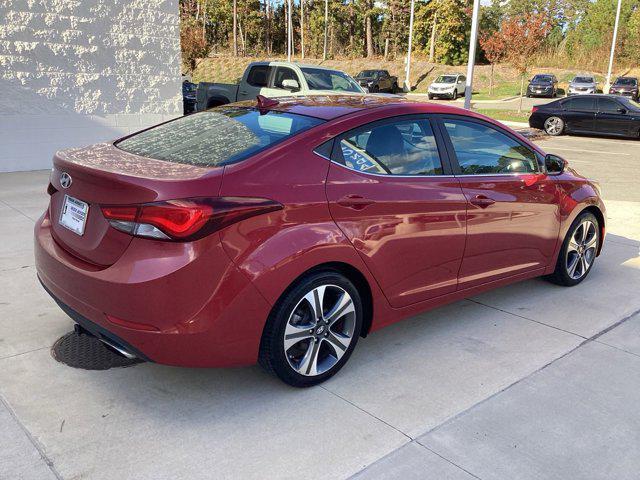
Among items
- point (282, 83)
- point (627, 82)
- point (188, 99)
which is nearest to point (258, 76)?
point (282, 83)

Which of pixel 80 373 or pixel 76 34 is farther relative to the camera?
pixel 76 34

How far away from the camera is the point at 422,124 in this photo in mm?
3838

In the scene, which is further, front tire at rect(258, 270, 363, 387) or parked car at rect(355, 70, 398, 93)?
parked car at rect(355, 70, 398, 93)

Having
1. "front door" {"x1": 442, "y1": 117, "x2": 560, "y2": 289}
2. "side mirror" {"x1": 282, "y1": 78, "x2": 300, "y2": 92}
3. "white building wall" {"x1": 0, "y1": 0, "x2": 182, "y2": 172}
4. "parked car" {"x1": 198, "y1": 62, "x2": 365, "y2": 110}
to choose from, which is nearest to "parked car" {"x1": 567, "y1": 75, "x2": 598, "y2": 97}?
"parked car" {"x1": 198, "y1": 62, "x2": 365, "y2": 110}

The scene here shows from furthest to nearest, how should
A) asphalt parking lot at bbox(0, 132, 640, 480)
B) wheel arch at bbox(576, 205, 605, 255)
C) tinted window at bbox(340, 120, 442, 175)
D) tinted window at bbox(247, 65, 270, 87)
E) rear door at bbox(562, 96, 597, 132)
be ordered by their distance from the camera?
rear door at bbox(562, 96, 597, 132), tinted window at bbox(247, 65, 270, 87), wheel arch at bbox(576, 205, 605, 255), tinted window at bbox(340, 120, 442, 175), asphalt parking lot at bbox(0, 132, 640, 480)

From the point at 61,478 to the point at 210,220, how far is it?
1.28 m

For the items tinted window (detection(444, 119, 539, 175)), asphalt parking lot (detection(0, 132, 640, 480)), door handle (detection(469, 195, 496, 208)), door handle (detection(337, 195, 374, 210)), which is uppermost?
tinted window (detection(444, 119, 539, 175))

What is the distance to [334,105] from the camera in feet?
12.2

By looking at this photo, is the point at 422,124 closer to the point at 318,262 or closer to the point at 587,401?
the point at 318,262

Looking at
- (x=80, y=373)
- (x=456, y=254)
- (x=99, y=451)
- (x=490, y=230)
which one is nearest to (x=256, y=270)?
(x=99, y=451)

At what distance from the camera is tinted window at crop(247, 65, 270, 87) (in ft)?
45.8

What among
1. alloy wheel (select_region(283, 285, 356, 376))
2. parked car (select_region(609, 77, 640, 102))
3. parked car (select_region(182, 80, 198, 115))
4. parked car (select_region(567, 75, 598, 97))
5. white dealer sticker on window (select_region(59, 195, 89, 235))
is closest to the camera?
white dealer sticker on window (select_region(59, 195, 89, 235))

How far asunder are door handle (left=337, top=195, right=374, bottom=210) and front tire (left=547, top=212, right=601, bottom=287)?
7.93 feet

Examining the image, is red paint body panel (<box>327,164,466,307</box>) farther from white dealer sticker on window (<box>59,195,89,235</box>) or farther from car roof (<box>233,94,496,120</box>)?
white dealer sticker on window (<box>59,195,89,235</box>)
